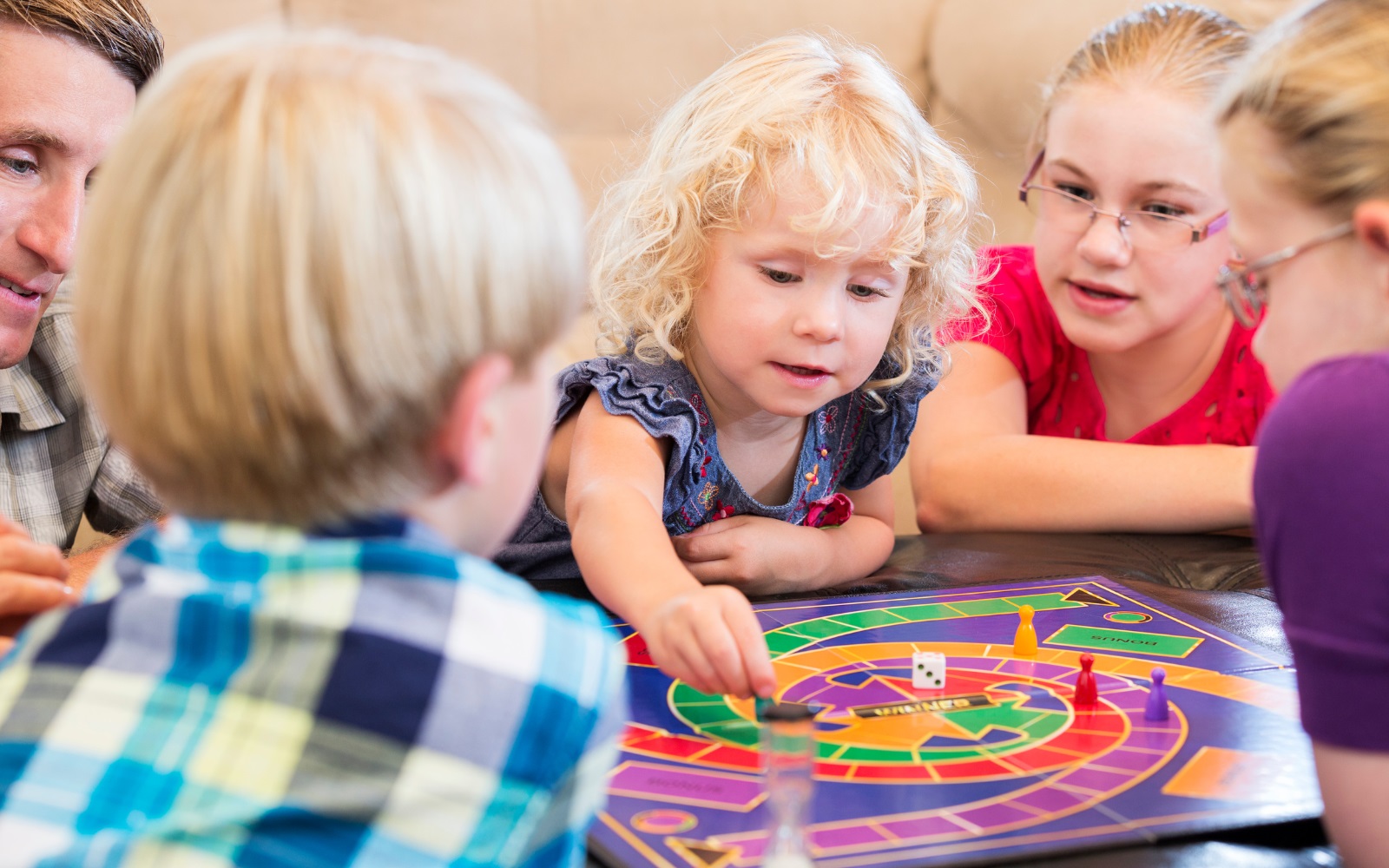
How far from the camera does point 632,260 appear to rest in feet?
4.42

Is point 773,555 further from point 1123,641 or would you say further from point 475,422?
point 475,422

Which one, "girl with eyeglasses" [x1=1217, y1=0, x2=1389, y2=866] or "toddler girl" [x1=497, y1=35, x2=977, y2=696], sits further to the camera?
"toddler girl" [x1=497, y1=35, x2=977, y2=696]

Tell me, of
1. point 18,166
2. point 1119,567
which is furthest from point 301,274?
point 1119,567

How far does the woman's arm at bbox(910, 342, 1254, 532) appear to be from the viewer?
139 cm

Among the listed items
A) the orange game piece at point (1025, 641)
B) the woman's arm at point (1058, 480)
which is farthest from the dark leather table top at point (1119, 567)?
the orange game piece at point (1025, 641)

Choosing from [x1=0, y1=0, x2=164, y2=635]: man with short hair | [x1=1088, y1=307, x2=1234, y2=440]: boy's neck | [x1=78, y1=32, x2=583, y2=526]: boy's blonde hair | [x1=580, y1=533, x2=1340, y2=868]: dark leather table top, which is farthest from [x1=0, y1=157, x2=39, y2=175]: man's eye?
[x1=1088, y1=307, x2=1234, y2=440]: boy's neck

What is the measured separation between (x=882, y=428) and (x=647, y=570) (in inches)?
21.7

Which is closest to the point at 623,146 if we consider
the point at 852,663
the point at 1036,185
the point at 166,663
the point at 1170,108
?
the point at 1036,185

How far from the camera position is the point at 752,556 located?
1.23 metres

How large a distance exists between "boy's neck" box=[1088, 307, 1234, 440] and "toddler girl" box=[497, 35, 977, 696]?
34 cm

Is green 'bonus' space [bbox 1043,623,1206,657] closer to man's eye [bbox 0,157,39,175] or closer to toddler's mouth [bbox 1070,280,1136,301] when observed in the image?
toddler's mouth [bbox 1070,280,1136,301]

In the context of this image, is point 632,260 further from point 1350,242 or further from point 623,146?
point 623,146

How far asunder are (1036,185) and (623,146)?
101cm

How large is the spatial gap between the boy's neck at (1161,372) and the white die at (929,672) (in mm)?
881
